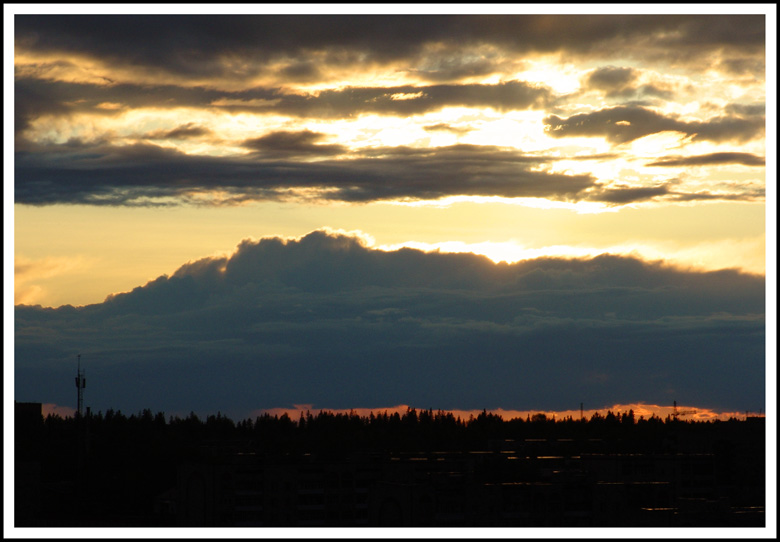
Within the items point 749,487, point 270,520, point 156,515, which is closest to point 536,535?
point 270,520

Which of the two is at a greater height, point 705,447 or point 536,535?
point 536,535

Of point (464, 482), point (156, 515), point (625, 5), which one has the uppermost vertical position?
point (625, 5)

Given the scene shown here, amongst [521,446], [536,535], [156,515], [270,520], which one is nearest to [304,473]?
[270,520]

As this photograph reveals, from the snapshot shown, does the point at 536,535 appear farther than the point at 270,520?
No

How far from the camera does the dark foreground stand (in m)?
65.1

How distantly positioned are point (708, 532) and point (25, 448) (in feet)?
392

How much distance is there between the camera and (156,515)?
94250 mm

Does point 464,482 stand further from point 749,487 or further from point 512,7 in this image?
point 512,7

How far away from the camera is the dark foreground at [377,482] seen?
65.1 metres

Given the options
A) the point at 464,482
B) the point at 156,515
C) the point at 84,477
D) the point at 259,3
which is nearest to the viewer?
the point at 259,3

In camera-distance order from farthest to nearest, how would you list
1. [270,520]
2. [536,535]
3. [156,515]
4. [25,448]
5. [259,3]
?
[25,448], [156,515], [270,520], [259,3], [536,535]

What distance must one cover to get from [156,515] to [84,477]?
2163 centimetres

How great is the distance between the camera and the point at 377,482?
7400cm

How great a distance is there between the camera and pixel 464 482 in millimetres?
71812
